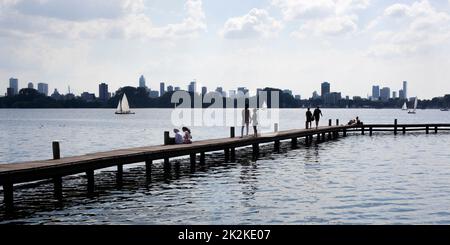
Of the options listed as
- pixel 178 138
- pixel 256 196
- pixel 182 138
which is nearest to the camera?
pixel 256 196

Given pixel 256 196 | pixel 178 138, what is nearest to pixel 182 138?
pixel 178 138

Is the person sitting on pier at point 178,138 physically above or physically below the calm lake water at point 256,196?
above

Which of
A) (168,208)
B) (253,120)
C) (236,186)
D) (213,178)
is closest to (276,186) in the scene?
(236,186)

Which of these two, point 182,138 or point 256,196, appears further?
point 182,138

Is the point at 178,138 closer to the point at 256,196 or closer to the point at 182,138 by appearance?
the point at 182,138

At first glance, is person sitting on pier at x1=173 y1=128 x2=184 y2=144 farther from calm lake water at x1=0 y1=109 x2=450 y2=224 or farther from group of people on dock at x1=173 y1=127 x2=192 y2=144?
calm lake water at x1=0 y1=109 x2=450 y2=224

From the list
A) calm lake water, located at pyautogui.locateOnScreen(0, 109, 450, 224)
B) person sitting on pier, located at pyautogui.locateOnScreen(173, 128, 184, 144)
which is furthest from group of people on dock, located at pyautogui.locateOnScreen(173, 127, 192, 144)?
calm lake water, located at pyautogui.locateOnScreen(0, 109, 450, 224)

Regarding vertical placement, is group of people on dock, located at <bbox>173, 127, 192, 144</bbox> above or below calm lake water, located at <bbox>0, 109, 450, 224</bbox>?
above

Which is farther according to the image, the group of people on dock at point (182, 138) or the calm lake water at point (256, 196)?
the group of people on dock at point (182, 138)

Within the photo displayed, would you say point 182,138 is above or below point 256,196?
above

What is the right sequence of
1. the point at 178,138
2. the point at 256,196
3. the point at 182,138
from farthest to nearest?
the point at 182,138 → the point at 178,138 → the point at 256,196

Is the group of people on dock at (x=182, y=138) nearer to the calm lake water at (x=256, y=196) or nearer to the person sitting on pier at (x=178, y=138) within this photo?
the person sitting on pier at (x=178, y=138)

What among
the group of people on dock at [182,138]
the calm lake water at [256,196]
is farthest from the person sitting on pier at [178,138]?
the calm lake water at [256,196]
